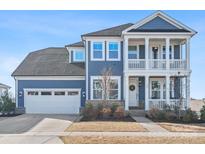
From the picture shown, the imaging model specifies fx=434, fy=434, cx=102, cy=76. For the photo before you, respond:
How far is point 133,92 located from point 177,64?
158 inches

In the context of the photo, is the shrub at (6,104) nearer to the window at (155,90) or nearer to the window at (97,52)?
the window at (97,52)

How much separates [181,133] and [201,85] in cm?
841

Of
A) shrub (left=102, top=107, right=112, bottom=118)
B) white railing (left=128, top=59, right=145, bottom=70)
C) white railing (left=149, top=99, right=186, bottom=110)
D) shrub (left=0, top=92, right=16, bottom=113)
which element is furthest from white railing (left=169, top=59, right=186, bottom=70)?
shrub (left=0, top=92, right=16, bottom=113)

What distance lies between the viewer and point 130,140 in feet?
53.9

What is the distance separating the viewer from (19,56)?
1332 inches

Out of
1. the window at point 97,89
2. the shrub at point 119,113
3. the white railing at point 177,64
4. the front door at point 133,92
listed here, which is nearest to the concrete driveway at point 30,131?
the shrub at point 119,113

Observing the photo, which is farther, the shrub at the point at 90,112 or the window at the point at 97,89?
the window at the point at 97,89

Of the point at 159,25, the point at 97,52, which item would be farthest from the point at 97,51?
the point at 159,25

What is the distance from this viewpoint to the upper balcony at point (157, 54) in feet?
98.0

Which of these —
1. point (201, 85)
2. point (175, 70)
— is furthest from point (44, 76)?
point (201, 85)

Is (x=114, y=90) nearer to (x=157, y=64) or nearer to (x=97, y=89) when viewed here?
(x=97, y=89)

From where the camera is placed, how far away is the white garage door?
104 ft

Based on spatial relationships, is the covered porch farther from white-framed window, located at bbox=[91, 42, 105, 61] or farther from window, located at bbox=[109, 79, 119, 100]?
white-framed window, located at bbox=[91, 42, 105, 61]

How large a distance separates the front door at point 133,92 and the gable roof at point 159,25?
164 inches
